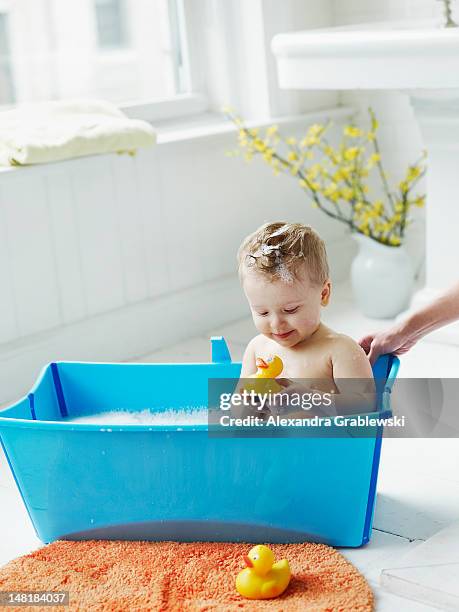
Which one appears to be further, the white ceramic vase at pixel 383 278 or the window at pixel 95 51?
the white ceramic vase at pixel 383 278

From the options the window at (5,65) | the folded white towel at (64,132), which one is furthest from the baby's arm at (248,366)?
the window at (5,65)

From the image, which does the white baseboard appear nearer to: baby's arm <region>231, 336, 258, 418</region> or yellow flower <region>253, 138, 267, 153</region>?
yellow flower <region>253, 138, 267, 153</region>

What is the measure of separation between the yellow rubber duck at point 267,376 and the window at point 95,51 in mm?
1365

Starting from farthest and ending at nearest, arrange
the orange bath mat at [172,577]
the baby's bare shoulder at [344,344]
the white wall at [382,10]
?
the white wall at [382,10] → the baby's bare shoulder at [344,344] → the orange bath mat at [172,577]

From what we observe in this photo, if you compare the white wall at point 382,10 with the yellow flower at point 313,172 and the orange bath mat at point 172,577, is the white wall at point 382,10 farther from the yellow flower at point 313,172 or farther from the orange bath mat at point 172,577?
the orange bath mat at point 172,577

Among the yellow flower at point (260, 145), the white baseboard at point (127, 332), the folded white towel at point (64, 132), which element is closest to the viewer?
the folded white towel at point (64, 132)

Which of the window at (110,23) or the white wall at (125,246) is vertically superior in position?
the window at (110,23)

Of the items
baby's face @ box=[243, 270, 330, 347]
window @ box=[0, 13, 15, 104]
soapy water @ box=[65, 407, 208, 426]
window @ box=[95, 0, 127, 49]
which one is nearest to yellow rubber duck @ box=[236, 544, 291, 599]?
baby's face @ box=[243, 270, 330, 347]

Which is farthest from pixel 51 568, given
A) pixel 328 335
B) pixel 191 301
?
pixel 191 301

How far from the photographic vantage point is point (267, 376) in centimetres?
152

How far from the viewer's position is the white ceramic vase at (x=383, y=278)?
106 inches

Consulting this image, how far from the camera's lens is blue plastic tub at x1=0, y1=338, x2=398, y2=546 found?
142 centimetres

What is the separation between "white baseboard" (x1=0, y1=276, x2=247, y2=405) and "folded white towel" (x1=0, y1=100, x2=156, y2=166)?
45cm

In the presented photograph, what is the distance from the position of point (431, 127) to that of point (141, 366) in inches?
41.8
